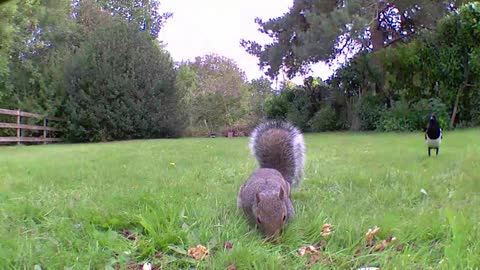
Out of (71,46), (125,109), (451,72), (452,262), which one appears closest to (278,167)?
(452,262)

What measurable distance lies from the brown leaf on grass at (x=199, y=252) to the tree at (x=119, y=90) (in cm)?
Answer: 1512

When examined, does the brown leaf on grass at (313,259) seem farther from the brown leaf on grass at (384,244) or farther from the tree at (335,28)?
the tree at (335,28)

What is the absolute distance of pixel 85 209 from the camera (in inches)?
98.0

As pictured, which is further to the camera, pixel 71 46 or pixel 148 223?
pixel 71 46

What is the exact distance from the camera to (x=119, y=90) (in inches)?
658

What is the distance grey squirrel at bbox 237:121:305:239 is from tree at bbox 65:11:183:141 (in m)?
13.8

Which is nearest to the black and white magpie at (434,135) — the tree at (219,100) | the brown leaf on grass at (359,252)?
the brown leaf on grass at (359,252)

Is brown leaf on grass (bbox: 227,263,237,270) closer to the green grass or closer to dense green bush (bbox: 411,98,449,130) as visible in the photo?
the green grass

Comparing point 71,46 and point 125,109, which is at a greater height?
point 71,46

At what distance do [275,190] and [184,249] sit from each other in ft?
2.15

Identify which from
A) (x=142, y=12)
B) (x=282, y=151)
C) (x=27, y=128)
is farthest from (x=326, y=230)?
(x=142, y=12)

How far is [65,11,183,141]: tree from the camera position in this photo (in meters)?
16.4

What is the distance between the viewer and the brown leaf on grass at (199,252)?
1.84 meters

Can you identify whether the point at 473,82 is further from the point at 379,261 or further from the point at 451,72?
the point at 379,261
